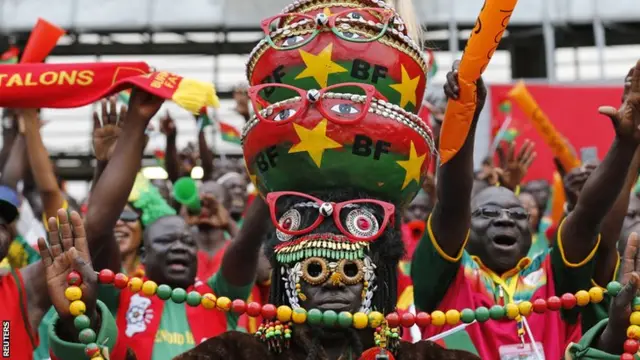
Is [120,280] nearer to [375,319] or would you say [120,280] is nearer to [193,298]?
[193,298]

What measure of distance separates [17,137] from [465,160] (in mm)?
3637

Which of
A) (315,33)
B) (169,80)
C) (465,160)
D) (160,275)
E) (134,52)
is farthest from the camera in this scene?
(134,52)

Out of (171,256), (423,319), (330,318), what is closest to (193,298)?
(330,318)

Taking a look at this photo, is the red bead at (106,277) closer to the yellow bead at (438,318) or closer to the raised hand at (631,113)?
the yellow bead at (438,318)

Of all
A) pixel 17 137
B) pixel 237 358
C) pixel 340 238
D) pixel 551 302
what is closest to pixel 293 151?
pixel 340 238

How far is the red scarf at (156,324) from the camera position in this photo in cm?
555

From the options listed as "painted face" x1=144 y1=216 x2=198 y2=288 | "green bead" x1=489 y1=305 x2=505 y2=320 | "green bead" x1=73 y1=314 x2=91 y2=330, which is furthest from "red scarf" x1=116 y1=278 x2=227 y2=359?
"green bead" x1=489 y1=305 x2=505 y2=320

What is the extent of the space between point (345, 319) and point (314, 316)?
10 centimetres

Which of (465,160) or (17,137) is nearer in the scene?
(465,160)

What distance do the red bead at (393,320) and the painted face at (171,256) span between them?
2.31 meters

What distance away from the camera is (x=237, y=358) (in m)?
3.78

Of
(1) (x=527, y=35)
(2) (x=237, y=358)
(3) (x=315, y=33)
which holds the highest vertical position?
(1) (x=527, y=35)

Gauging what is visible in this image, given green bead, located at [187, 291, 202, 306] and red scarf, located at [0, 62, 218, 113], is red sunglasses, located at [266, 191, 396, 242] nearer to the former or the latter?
green bead, located at [187, 291, 202, 306]

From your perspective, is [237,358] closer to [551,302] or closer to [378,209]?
[378,209]
